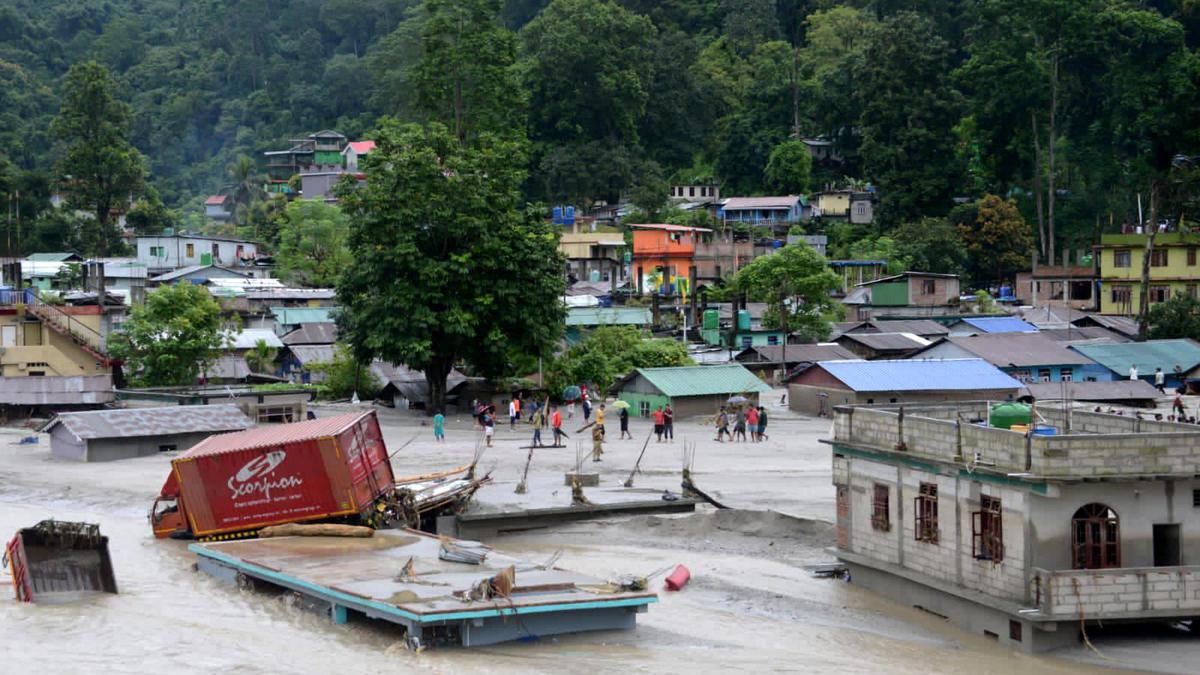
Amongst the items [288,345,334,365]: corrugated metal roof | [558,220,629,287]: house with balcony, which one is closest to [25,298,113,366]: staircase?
[288,345,334,365]: corrugated metal roof

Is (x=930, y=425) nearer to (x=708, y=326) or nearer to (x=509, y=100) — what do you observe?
(x=708, y=326)

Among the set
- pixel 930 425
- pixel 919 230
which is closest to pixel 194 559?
pixel 930 425

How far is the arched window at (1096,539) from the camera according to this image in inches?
787

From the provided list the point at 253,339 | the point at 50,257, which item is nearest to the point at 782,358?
the point at 253,339

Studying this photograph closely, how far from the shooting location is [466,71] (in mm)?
73375

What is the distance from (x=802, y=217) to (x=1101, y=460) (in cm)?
7212

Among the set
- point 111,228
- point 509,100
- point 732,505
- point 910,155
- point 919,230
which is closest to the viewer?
point 732,505

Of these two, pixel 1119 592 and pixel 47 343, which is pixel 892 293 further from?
pixel 1119 592

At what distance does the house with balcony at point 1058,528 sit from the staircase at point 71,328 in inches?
1546

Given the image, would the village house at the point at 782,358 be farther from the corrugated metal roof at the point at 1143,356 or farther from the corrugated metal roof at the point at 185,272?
the corrugated metal roof at the point at 185,272

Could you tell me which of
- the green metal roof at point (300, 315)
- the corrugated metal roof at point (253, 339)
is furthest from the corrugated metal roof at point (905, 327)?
the corrugated metal roof at point (253, 339)

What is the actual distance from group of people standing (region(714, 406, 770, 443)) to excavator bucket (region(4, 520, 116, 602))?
21654mm

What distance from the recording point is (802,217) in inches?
3583

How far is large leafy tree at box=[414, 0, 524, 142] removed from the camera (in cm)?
7306
